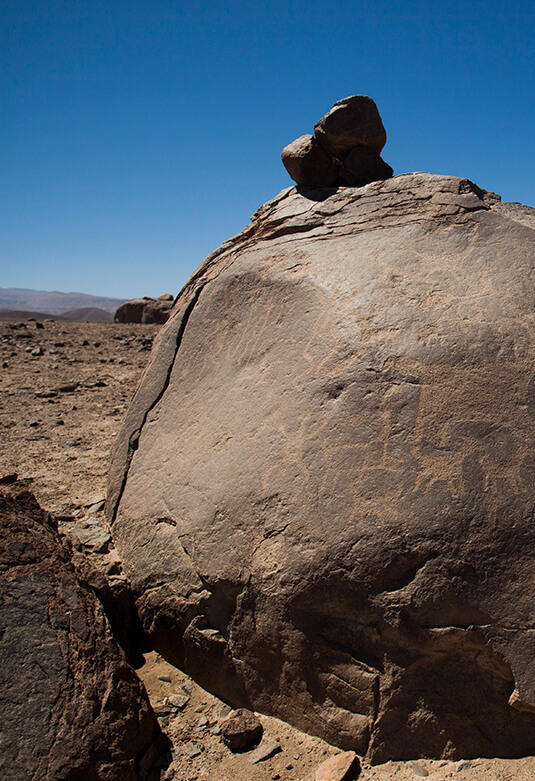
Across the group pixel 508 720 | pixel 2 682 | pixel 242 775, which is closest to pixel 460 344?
pixel 508 720

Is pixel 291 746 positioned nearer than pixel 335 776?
No

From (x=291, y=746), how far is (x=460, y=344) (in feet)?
4.64

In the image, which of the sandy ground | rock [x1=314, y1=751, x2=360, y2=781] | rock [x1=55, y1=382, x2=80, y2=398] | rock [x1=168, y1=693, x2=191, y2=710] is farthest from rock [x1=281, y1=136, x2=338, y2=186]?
rock [x1=55, y1=382, x2=80, y2=398]

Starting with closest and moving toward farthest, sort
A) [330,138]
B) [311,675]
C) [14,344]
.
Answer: [311,675] < [330,138] < [14,344]

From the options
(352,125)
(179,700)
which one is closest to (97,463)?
(179,700)

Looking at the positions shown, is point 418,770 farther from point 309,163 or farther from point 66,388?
point 66,388

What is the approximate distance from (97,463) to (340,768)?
2.47 m

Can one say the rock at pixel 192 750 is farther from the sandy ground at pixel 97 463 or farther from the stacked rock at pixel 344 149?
the stacked rock at pixel 344 149

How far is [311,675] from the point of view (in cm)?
195

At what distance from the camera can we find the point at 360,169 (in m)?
3.04

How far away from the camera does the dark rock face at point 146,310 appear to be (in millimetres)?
11633

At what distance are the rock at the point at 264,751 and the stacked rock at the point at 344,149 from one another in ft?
7.88

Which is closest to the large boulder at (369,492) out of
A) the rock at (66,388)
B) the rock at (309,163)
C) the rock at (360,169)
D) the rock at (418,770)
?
the rock at (418,770)

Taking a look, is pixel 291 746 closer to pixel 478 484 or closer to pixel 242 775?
pixel 242 775
